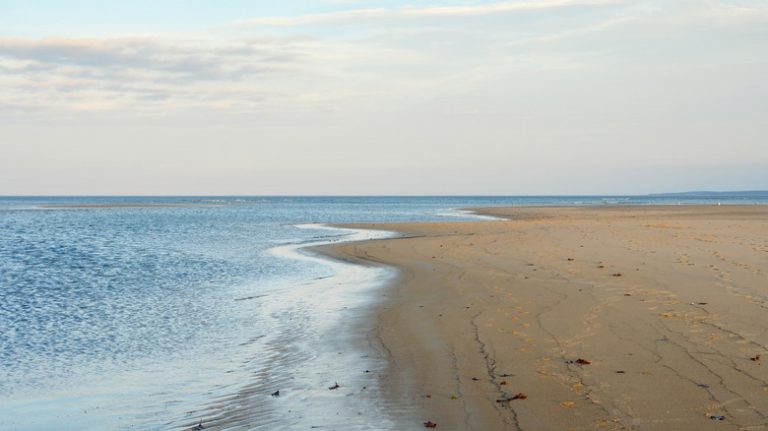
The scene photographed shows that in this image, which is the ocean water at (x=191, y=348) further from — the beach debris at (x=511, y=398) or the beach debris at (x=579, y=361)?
the beach debris at (x=579, y=361)

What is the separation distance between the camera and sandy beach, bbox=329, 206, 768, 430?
24.2ft

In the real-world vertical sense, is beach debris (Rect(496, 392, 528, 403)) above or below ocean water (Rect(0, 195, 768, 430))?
above

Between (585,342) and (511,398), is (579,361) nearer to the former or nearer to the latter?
(585,342)

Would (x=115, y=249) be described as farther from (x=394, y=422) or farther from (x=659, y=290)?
(x=394, y=422)

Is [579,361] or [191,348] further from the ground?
[579,361]

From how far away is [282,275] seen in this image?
22859mm

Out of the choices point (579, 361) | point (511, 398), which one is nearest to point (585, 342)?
point (579, 361)

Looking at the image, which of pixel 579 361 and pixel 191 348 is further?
pixel 191 348

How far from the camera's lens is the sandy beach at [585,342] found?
7367mm

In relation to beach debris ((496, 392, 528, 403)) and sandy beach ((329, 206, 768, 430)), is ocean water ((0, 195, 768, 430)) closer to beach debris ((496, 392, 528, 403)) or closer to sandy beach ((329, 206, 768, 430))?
sandy beach ((329, 206, 768, 430))

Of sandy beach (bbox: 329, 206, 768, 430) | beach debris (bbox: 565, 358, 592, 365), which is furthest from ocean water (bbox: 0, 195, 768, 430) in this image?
beach debris (bbox: 565, 358, 592, 365)

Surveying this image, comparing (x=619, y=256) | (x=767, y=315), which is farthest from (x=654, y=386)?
(x=619, y=256)

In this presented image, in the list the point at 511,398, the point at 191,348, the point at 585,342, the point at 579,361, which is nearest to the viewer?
the point at 511,398

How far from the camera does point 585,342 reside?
34.4 feet
